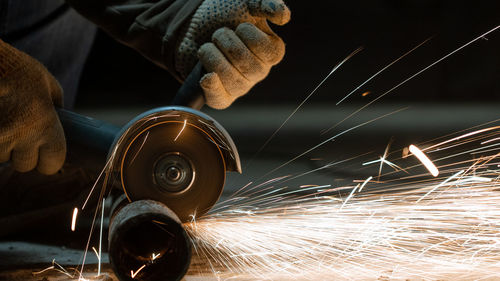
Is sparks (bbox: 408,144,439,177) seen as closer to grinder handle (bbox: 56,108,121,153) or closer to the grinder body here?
the grinder body

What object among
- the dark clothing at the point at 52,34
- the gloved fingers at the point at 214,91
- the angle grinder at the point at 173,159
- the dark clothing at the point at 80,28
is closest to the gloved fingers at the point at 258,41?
the gloved fingers at the point at 214,91

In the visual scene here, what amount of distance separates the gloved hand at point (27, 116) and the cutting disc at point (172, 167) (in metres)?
0.33

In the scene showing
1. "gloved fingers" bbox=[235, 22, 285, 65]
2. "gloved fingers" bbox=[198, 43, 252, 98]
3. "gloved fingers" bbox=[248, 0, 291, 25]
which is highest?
"gloved fingers" bbox=[248, 0, 291, 25]

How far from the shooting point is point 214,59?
187 centimetres

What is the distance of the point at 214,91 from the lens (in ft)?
6.18

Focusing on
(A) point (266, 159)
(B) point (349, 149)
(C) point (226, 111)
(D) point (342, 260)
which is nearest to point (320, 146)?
(B) point (349, 149)

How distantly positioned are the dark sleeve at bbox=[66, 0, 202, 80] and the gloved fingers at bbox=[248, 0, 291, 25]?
36 centimetres

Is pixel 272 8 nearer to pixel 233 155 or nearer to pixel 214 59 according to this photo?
pixel 214 59

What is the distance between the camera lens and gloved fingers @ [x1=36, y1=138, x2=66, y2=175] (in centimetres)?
174

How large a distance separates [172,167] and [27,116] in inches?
20.7

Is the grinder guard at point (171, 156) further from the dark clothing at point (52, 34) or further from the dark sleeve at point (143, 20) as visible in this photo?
the dark clothing at point (52, 34)

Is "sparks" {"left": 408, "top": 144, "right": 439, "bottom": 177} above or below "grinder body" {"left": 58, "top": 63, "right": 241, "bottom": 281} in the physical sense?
below

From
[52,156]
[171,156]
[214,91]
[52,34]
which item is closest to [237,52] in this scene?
[214,91]

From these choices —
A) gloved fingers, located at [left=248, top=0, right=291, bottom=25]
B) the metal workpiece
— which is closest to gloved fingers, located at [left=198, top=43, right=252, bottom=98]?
gloved fingers, located at [left=248, top=0, right=291, bottom=25]
